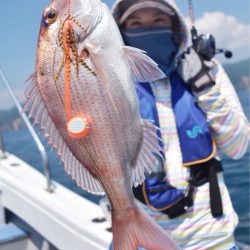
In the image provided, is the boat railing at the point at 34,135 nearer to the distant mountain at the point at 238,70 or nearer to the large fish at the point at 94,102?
the large fish at the point at 94,102

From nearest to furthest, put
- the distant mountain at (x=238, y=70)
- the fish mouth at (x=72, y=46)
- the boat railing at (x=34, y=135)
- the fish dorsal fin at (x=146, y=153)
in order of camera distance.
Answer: the fish mouth at (x=72, y=46)
the fish dorsal fin at (x=146, y=153)
the boat railing at (x=34, y=135)
the distant mountain at (x=238, y=70)

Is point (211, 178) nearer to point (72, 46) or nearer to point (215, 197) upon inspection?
point (215, 197)

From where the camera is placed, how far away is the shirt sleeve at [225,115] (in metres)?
1.78

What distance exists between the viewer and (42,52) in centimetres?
92

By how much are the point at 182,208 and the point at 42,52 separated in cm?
100

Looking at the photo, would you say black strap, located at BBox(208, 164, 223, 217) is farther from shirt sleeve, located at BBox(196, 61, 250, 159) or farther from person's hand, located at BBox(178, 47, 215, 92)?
person's hand, located at BBox(178, 47, 215, 92)

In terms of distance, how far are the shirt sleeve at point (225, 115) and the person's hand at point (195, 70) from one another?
40 mm

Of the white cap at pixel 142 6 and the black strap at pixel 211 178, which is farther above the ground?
the white cap at pixel 142 6

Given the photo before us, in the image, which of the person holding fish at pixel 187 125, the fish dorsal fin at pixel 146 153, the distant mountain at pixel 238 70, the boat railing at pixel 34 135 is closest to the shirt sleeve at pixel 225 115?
the person holding fish at pixel 187 125

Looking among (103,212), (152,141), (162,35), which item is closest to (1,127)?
(103,212)

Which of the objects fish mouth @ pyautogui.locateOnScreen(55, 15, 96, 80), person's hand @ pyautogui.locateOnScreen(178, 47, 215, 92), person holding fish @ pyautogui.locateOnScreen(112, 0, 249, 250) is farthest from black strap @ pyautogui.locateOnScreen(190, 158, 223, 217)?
fish mouth @ pyautogui.locateOnScreen(55, 15, 96, 80)

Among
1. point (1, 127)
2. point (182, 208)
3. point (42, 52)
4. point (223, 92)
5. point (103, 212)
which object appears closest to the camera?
point (42, 52)

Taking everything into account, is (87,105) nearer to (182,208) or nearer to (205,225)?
(182,208)

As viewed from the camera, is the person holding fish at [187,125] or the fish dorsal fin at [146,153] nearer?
the fish dorsal fin at [146,153]
